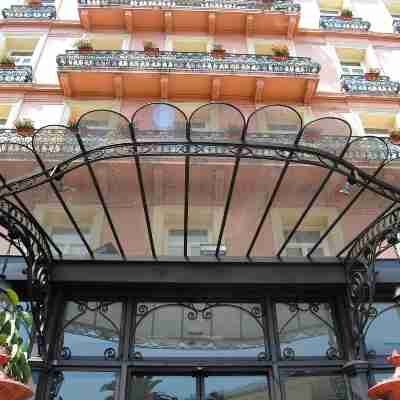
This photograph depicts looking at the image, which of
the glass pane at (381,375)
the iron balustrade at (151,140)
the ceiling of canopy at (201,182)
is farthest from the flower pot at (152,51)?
the glass pane at (381,375)

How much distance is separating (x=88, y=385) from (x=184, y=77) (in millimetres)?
7644

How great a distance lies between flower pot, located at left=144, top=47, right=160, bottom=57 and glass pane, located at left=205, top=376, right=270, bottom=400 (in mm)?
8438

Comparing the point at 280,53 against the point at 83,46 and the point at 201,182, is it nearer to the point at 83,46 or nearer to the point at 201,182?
the point at 83,46

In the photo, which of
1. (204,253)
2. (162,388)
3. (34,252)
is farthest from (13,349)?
(204,253)

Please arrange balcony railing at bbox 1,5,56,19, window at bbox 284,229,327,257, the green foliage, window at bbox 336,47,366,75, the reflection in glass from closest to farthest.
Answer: the green foliage, the reflection in glass, window at bbox 284,229,327,257, window at bbox 336,47,366,75, balcony railing at bbox 1,5,56,19

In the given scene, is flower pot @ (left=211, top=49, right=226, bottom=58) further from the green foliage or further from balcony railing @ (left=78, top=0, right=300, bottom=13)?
the green foliage

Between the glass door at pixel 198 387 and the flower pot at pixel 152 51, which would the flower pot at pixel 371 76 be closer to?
the flower pot at pixel 152 51

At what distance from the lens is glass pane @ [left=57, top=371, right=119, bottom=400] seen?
18.1ft

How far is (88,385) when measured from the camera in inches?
220

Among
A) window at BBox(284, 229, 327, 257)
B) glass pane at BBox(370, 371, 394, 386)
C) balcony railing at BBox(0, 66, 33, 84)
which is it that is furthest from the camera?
balcony railing at BBox(0, 66, 33, 84)

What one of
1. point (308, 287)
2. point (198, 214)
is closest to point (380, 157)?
point (308, 287)

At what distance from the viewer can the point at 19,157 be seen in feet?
18.6

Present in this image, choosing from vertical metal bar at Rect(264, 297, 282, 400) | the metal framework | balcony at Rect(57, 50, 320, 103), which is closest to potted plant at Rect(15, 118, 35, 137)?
balcony at Rect(57, 50, 320, 103)

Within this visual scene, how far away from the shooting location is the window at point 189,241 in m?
6.76
